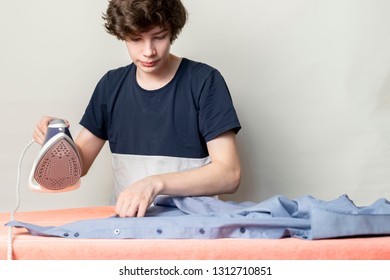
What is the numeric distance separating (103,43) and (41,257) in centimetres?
114

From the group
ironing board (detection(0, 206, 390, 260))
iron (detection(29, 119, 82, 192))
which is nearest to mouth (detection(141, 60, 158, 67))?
iron (detection(29, 119, 82, 192))

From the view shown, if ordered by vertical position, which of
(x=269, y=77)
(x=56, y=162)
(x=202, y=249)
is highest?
(x=269, y=77)

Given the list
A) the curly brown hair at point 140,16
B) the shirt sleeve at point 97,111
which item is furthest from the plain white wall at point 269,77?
the curly brown hair at point 140,16

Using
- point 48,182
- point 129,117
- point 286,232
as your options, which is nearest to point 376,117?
point 129,117

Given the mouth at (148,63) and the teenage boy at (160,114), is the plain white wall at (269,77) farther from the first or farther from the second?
the mouth at (148,63)

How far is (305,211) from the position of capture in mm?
1271

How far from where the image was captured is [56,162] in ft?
4.47

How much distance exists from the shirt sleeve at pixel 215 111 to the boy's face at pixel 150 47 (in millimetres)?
158

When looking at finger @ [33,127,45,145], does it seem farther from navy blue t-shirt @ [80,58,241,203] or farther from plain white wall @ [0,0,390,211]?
plain white wall @ [0,0,390,211]

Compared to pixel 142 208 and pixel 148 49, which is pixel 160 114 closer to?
pixel 148 49

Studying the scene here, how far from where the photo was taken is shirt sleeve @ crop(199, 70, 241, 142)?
5.47ft

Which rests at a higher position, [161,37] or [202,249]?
[161,37]

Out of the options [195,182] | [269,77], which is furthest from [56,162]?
[269,77]

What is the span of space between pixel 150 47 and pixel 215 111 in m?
0.25
